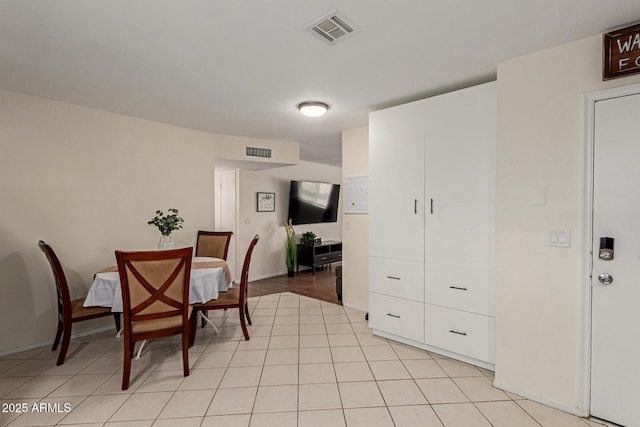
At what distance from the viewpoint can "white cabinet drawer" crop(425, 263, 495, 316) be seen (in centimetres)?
240

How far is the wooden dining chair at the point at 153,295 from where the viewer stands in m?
2.21

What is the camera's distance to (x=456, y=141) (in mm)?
2545

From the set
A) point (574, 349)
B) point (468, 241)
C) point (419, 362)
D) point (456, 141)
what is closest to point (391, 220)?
point (468, 241)

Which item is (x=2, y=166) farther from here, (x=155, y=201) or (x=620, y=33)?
(x=620, y=33)

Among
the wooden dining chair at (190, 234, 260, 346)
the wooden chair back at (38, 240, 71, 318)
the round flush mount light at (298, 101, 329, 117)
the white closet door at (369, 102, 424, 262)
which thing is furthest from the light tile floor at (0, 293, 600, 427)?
the round flush mount light at (298, 101, 329, 117)

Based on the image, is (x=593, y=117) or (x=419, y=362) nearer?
(x=593, y=117)

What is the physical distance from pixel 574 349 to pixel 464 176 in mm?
1370

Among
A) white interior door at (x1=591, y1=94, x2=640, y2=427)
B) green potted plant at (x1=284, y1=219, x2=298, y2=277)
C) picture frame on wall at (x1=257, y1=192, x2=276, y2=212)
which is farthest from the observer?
green potted plant at (x1=284, y1=219, x2=298, y2=277)

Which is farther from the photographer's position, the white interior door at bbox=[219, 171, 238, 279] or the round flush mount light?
the white interior door at bbox=[219, 171, 238, 279]

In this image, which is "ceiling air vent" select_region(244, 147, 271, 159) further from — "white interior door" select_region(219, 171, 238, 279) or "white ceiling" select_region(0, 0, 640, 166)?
"white ceiling" select_region(0, 0, 640, 166)

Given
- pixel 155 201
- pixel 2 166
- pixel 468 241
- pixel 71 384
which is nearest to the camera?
pixel 71 384

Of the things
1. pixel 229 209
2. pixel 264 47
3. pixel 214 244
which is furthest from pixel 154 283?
pixel 229 209

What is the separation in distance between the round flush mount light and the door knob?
8.28 ft

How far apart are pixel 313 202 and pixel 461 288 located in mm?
4491
